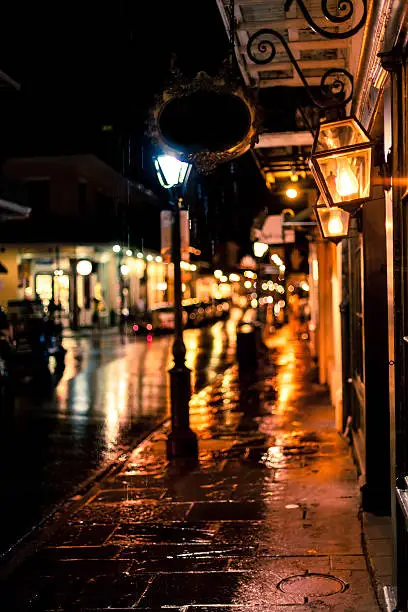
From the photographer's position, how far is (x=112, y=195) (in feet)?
174

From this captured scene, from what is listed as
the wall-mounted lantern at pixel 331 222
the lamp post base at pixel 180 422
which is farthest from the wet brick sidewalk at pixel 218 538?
the wall-mounted lantern at pixel 331 222

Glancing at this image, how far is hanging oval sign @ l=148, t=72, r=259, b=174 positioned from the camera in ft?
23.1

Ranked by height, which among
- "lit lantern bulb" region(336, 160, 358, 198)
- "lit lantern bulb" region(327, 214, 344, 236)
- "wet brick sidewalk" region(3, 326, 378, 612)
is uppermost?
"lit lantern bulb" region(336, 160, 358, 198)

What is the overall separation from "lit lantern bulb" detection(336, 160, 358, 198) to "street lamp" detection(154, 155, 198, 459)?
5.09 meters

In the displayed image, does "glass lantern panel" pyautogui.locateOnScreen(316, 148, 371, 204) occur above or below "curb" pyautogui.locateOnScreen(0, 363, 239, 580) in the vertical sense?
above

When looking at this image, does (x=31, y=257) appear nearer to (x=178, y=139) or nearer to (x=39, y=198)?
(x=39, y=198)

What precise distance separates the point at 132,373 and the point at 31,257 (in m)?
26.9

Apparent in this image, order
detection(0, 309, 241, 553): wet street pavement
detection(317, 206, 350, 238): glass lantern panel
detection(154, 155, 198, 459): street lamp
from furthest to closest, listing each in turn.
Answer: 1. detection(154, 155, 198, 459): street lamp
2. detection(0, 309, 241, 553): wet street pavement
3. detection(317, 206, 350, 238): glass lantern panel

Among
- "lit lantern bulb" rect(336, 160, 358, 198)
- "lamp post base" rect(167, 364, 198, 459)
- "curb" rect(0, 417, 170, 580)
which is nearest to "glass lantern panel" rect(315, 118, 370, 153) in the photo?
"lit lantern bulb" rect(336, 160, 358, 198)

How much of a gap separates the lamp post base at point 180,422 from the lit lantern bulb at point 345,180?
5.78 metres

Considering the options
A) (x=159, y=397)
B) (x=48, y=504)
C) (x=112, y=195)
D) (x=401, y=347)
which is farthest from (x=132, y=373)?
(x=112, y=195)

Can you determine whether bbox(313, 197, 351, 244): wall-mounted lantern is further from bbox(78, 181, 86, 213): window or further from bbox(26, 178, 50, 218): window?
bbox(78, 181, 86, 213): window

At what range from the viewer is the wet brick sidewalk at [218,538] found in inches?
240

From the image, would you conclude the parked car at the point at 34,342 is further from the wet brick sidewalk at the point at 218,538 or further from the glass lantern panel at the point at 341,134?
the glass lantern panel at the point at 341,134
